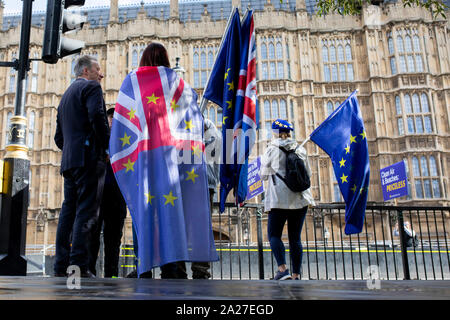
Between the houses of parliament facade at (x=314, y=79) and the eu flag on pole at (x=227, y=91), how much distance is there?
50.6 ft

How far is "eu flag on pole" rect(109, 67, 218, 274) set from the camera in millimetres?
2371

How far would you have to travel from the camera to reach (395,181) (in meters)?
9.73

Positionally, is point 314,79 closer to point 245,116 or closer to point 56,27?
point 56,27

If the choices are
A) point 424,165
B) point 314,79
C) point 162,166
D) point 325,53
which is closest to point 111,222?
point 162,166

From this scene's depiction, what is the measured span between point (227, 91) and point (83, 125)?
1275mm

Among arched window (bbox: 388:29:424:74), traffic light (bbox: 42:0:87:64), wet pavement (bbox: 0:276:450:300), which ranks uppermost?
A: arched window (bbox: 388:29:424:74)

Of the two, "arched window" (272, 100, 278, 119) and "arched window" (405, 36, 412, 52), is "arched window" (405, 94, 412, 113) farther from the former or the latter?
"arched window" (272, 100, 278, 119)

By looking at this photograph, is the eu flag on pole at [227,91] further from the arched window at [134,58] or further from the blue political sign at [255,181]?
the arched window at [134,58]

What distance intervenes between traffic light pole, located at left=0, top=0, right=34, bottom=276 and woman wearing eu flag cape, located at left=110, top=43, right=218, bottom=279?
205cm

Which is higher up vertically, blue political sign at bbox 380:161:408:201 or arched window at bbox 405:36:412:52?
arched window at bbox 405:36:412:52

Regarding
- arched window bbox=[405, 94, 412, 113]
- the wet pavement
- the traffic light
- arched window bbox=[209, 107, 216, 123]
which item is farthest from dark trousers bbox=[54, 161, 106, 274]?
arched window bbox=[405, 94, 412, 113]
